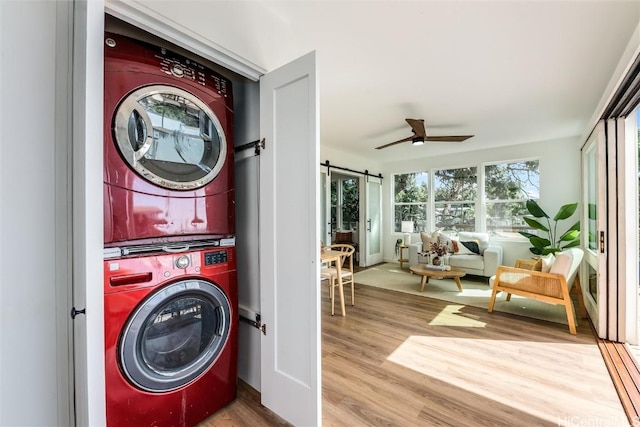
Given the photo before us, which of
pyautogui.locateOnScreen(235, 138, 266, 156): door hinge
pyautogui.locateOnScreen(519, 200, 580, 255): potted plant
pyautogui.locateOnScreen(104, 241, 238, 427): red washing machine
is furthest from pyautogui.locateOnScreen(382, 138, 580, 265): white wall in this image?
pyautogui.locateOnScreen(104, 241, 238, 427): red washing machine

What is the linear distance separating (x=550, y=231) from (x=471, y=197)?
139cm

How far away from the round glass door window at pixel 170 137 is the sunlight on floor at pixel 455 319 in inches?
107

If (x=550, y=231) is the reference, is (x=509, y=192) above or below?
above

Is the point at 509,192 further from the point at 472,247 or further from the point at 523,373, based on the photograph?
the point at 523,373

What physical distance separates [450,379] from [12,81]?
2.86 m

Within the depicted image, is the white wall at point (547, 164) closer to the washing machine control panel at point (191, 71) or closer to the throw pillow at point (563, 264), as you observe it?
the throw pillow at point (563, 264)

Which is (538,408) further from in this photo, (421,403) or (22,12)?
(22,12)

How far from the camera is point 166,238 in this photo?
130 cm

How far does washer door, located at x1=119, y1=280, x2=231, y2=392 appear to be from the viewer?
1.17m

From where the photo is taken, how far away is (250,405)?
5.26 ft

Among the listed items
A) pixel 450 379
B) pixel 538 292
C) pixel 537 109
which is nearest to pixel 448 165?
pixel 537 109

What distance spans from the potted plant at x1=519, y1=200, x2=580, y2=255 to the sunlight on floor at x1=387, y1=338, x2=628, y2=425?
2.09 metres

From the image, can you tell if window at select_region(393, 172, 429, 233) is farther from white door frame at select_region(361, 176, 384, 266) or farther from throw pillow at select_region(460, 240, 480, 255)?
throw pillow at select_region(460, 240, 480, 255)

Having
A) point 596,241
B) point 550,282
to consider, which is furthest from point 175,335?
point 596,241
